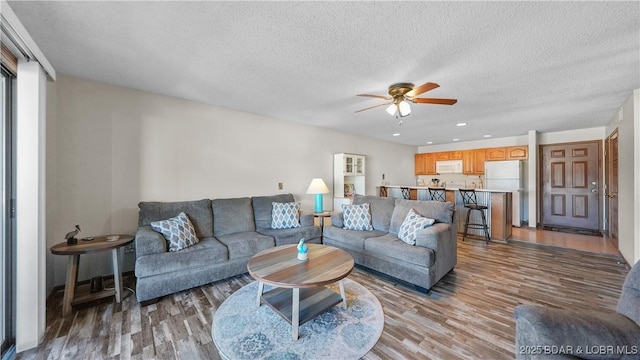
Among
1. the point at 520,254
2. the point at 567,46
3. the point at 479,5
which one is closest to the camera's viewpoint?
the point at 479,5

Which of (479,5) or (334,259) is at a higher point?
(479,5)

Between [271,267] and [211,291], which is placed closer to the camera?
[271,267]

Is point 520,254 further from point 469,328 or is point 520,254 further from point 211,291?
point 211,291

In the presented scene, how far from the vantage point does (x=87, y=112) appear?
2.62m

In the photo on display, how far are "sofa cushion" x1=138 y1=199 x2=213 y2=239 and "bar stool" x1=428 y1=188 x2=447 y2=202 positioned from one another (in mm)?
4639

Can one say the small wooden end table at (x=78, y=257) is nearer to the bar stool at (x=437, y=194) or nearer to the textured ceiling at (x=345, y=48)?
the textured ceiling at (x=345, y=48)

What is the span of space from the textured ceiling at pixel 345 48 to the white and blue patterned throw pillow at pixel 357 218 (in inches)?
62.5

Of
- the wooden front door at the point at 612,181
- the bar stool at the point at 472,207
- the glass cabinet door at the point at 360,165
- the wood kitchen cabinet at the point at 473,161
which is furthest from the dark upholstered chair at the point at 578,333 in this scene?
the wood kitchen cabinet at the point at 473,161

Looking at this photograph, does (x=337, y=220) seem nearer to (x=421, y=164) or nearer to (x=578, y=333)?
(x=578, y=333)

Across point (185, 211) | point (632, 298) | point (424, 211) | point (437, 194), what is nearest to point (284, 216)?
point (185, 211)

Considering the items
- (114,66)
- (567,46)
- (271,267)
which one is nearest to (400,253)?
(271,267)

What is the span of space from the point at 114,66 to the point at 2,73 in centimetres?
81

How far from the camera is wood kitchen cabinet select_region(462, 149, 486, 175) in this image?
6477 mm

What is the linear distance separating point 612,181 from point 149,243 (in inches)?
282
